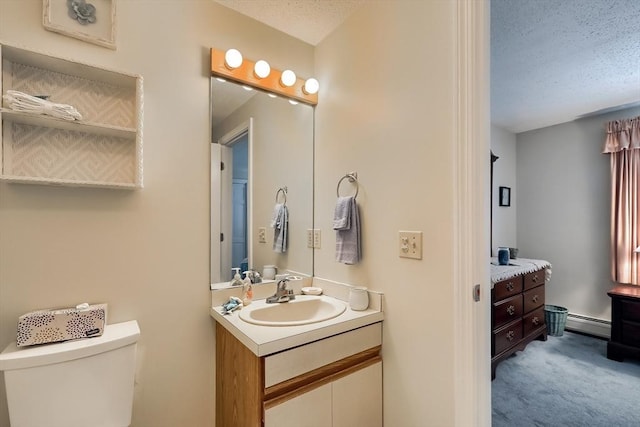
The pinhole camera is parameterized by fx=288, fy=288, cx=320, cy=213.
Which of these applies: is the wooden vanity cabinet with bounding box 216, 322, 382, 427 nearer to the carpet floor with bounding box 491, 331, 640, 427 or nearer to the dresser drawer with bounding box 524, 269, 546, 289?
the carpet floor with bounding box 491, 331, 640, 427

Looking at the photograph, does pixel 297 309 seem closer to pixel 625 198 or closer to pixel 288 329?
pixel 288 329

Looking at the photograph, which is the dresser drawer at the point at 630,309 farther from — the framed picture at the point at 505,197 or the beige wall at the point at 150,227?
the beige wall at the point at 150,227

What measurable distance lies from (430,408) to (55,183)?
1764mm

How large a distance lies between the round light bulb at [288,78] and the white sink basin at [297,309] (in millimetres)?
1282

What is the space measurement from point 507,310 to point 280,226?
82.4 inches

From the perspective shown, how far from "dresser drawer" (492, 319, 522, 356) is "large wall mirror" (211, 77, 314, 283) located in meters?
1.68

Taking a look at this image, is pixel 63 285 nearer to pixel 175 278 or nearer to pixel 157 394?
pixel 175 278

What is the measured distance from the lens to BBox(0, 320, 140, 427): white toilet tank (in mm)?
958

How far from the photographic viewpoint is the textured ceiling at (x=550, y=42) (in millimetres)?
1583

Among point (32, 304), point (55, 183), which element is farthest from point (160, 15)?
point (32, 304)

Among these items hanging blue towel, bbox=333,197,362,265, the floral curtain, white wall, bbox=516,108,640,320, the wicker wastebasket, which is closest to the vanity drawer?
hanging blue towel, bbox=333,197,362,265

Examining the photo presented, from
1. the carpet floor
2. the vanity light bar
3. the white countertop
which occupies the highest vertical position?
the vanity light bar

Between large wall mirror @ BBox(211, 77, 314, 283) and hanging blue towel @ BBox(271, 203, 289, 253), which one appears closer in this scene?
large wall mirror @ BBox(211, 77, 314, 283)

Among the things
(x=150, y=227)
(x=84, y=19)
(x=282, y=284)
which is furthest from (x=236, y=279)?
(x=84, y=19)
